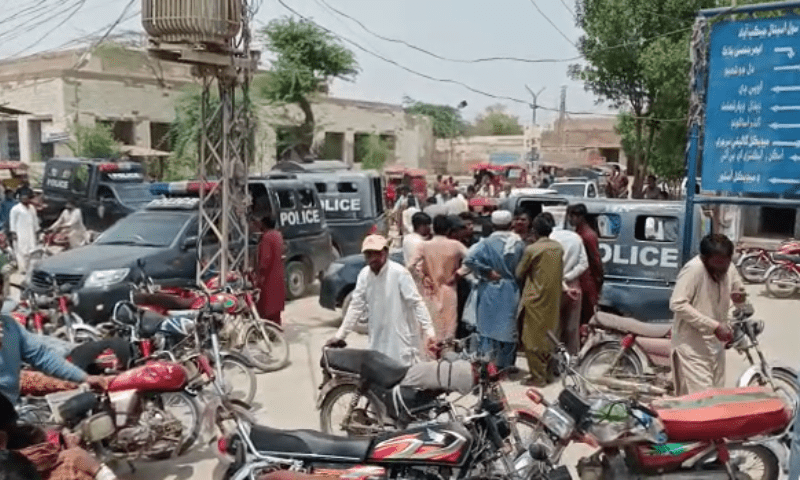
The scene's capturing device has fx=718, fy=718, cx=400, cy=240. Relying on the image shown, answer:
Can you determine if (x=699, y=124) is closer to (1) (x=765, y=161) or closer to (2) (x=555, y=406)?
(1) (x=765, y=161)

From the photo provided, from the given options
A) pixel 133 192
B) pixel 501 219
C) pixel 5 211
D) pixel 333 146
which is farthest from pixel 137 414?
pixel 333 146

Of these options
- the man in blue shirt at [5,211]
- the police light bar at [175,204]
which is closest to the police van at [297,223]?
the police light bar at [175,204]

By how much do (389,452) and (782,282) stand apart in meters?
9.97

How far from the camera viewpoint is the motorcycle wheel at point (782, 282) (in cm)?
1136

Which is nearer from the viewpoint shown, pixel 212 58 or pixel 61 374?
pixel 61 374

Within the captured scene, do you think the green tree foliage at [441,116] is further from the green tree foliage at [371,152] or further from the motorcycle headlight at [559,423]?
the motorcycle headlight at [559,423]

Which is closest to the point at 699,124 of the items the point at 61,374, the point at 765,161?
the point at 765,161

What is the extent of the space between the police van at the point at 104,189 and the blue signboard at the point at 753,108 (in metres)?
12.2

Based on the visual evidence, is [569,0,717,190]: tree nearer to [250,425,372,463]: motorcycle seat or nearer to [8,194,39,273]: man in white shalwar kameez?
[8,194,39,273]: man in white shalwar kameez

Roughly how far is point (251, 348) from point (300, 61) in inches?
959

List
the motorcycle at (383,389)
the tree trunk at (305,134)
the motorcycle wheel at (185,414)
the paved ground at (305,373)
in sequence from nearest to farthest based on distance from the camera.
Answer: the motorcycle at (383,389), the motorcycle wheel at (185,414), the paved ground at (305,373), the tree trunk at (305,134)

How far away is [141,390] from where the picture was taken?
14.9 ft

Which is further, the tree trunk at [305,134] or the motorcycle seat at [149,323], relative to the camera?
the tree trunk at [305,134]

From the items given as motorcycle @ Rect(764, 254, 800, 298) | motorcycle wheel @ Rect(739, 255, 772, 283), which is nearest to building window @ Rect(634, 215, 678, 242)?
motorcycle @ Rect(764, 254, 800, 298)
